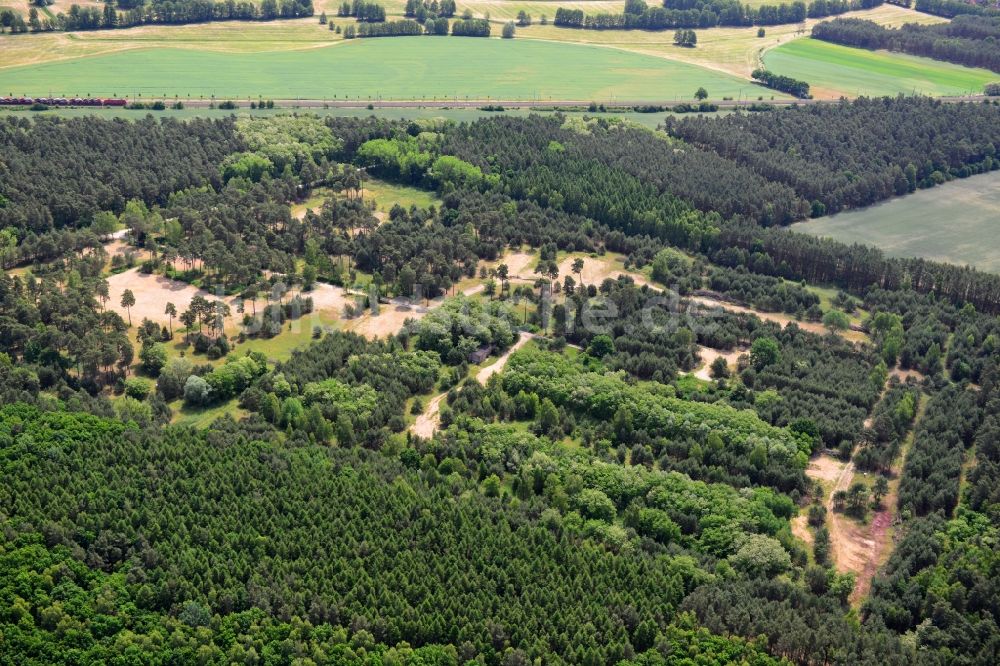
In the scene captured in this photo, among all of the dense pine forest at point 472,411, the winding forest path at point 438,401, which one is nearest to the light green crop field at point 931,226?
the dense pine forest at point 472,411

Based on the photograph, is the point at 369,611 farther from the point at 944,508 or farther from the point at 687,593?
the point at 944,508

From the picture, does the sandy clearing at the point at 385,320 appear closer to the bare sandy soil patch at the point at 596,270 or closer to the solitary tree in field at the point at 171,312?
the solitary tree in field at the point at 171,312

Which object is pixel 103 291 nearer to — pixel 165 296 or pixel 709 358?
pixel 165 296

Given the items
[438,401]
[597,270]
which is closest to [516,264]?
[597,270]

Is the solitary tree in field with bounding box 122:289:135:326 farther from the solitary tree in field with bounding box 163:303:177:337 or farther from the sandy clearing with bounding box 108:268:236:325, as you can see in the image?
the solitary tree in field with bounding box 163:303:177:337

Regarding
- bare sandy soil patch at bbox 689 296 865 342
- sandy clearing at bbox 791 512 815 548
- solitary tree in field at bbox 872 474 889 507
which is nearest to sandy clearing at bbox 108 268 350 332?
bare sandy soil patch at bbox 689 296 865 342

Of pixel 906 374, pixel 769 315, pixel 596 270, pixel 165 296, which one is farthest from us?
pixel 596 270
